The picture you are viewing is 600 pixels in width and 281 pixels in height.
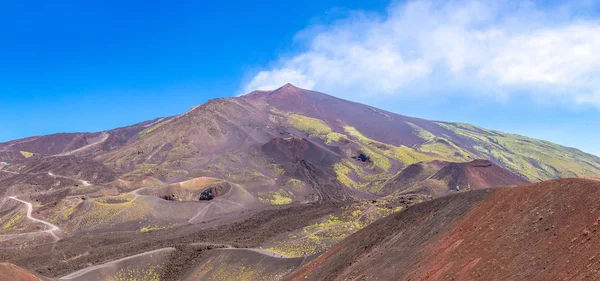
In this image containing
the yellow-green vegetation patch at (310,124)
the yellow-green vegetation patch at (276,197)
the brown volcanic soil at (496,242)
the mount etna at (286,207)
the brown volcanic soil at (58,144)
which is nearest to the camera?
the brown volcanic soil at (496,242)

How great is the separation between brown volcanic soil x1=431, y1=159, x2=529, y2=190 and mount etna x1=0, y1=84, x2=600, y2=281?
0.45 metres

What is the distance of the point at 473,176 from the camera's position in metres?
97.2

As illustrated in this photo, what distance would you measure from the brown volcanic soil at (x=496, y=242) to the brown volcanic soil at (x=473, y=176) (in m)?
67.0

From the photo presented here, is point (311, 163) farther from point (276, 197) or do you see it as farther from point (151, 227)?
point (151, 227)

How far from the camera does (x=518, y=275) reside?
15.5m

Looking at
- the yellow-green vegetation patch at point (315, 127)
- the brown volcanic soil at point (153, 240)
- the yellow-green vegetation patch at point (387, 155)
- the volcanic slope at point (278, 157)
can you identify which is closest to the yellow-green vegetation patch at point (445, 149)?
the volcanic slope at point (278, 157)

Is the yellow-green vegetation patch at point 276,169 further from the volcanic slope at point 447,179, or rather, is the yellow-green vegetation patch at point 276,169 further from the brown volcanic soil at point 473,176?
the brown volcanic soil at point 473,176

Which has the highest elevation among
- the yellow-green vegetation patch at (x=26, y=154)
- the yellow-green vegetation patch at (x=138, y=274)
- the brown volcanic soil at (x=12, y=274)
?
the yellow-green vegetation patch at (x=26, y=154)

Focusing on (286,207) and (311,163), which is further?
(311,163)

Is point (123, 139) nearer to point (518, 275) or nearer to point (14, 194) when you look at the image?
point (14, 194)

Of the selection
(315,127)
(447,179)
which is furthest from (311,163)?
(315,127)

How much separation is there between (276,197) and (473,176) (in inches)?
1839

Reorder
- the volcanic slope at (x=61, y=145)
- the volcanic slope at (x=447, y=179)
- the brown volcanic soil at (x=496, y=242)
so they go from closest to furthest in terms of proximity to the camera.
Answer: the brown volcanic soil at (x=496, y=242), the volcanic slope at (x=447, y=179), the volcanic slope at (x=61, y=145)

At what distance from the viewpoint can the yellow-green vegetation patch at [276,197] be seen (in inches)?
3608
